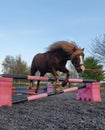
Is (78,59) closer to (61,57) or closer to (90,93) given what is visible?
(61,57)

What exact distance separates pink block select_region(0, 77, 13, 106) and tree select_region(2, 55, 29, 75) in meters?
33.9

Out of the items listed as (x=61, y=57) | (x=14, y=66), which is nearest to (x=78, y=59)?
(x=61, y=57)

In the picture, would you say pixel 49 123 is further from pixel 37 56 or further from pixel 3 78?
pixel 37 56

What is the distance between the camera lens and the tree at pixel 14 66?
137 ft

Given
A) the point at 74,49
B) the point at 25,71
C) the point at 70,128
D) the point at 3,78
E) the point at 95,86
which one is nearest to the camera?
the point at 70,128

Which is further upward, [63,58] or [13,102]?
[63,58]

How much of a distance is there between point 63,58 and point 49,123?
330 cm

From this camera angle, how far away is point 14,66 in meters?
44.3

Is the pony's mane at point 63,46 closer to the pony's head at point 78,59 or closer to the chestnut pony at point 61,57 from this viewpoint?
the chestnut pony at point 61,57

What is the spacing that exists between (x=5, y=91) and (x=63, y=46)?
179 centimetres

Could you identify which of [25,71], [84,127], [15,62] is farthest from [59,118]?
[15,62]

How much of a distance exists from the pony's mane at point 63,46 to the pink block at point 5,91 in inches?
58.5

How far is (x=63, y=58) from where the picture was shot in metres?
7.37

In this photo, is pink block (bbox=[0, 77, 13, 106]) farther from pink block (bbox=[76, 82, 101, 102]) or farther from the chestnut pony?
pink block (bbox=[76, 82, 101, 102])
